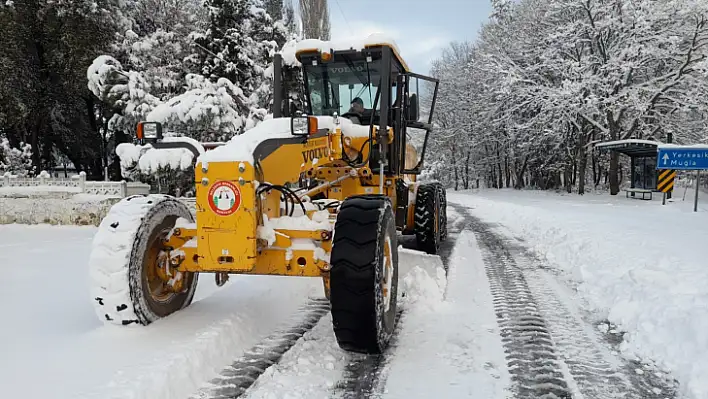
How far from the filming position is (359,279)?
3650mm

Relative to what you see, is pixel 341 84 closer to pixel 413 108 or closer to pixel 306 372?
pixel 413 108

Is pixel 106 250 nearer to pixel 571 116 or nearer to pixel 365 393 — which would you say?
pixel 365 393

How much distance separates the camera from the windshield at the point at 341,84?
22.7 feet

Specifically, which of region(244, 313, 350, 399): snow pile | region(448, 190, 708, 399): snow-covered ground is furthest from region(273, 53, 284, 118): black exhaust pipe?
region(448, 190, 708, 399): snow-covered ground

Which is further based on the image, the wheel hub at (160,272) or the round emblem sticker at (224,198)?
the wheel hub at (160,272)

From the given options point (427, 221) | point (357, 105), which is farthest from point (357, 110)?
point (427, 221)

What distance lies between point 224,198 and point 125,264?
984mm

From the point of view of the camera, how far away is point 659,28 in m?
23.6

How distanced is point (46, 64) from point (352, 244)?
26.2m

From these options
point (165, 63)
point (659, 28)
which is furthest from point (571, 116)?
point (165, 63)

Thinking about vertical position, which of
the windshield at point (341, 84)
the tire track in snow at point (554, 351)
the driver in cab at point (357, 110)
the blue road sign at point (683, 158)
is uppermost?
the windshield at point (341, 84)

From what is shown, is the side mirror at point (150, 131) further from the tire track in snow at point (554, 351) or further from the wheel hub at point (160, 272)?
the tire track in snow at point (554, 351)

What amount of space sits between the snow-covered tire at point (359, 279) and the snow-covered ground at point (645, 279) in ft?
6.92

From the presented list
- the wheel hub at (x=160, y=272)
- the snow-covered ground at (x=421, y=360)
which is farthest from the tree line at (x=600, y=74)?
the wheel hub at (x=160, y=272)
